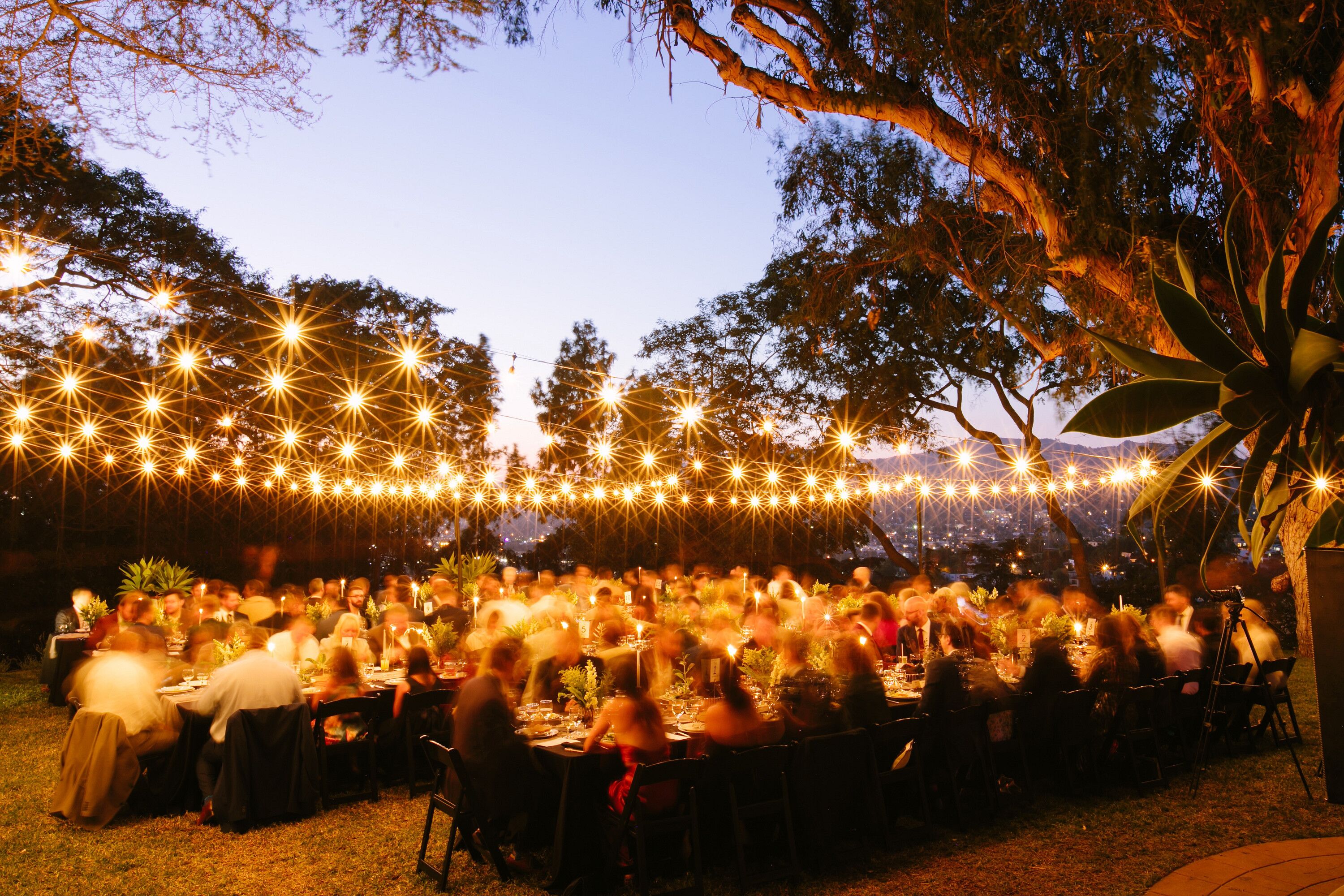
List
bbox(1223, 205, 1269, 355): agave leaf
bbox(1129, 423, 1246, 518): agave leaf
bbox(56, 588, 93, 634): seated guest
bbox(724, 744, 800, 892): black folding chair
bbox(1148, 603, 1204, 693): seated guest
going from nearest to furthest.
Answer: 1. bbox(1129, 423, 1246, 518): agave leaf
2. bbox(1223, 205, 1269, 355): agave leaf
3. bbox(724, 744, 800, 892): black folding chair
4. bbox(1148, 603, 1204, 693): seated guest
5. bbox(56, 588, 93, 634): seated guest

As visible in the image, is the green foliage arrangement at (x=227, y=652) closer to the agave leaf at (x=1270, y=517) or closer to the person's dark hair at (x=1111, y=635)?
the person's dark hair at (x=1111, y=635)

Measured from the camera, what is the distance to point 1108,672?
6.14 metres

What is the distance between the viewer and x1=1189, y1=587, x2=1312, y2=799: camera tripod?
5035 millimetres

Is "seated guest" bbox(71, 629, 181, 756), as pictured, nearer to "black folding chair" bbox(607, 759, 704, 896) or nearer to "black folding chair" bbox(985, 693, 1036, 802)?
"black folding chair" bbox(607, 759, 704, 896)

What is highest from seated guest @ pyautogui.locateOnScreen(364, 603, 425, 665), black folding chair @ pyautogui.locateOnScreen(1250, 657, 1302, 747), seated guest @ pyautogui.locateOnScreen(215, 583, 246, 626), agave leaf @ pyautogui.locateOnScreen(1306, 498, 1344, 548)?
agave leaf @ pyautogui.locateOnScreen(1306, 498, 1344, 548)

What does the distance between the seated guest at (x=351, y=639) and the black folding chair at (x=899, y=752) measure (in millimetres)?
4625

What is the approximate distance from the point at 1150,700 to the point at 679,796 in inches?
144

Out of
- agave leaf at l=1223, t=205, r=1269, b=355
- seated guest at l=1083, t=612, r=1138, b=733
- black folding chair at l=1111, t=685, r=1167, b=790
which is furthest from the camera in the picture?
seated guest at l=1083, t=612, r=1138, b=733

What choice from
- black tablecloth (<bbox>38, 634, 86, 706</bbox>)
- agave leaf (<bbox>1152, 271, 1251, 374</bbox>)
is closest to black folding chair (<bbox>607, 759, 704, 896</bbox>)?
agave leaf (<bbox>1152, 271, 1251, 374</bbox>)

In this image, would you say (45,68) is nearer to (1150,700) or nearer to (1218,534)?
(1218,534)

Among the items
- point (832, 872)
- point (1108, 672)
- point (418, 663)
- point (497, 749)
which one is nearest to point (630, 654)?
point (418, 663)

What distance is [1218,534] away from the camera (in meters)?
1.52

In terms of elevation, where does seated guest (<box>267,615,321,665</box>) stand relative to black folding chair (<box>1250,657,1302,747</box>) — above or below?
above

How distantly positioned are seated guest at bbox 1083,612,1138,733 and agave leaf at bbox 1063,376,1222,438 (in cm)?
532
